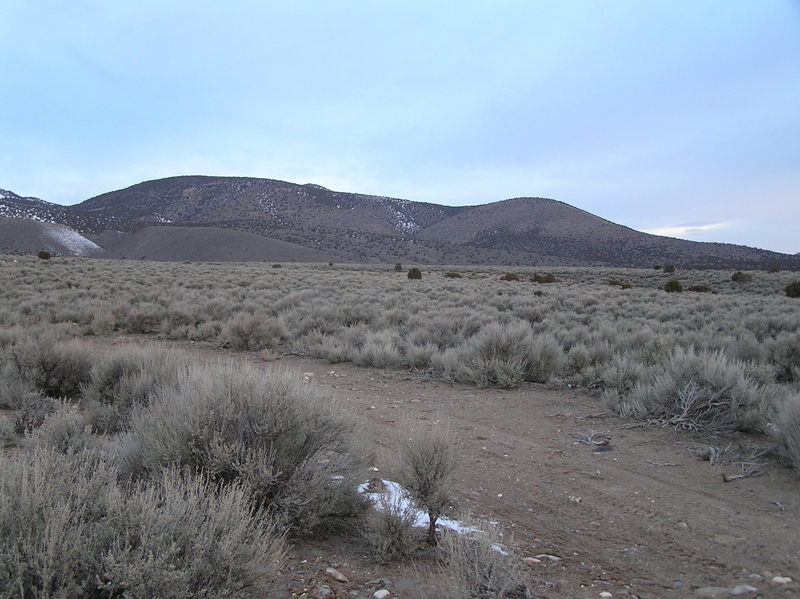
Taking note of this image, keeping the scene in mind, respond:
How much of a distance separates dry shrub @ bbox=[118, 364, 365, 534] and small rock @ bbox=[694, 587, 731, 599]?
2286mm

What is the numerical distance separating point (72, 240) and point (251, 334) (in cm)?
8253

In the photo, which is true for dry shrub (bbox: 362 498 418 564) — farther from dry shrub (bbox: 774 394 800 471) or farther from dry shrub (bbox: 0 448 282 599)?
dry shrub (bbox: 774 394 800 471)

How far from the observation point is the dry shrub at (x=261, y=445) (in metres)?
3.29

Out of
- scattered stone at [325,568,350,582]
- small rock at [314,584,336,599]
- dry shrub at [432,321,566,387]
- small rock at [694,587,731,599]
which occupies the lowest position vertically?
scattered stone at [325,568,350,582]

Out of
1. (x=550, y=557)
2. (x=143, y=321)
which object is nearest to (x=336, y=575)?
(x=550, y=557)

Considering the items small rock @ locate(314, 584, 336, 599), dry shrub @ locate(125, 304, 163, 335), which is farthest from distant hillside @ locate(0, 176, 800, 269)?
small rock @ locate(314, 584, 336, 599)

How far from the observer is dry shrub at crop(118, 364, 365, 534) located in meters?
3.29

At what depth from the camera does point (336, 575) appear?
9.78ft

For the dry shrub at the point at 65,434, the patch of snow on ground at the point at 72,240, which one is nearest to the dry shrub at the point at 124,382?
the dry shrub at the point at 65,434

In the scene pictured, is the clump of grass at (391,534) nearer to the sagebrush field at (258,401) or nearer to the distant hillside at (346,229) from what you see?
the sagebrush field at (258,401)

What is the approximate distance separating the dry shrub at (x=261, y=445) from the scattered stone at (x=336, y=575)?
37 cm

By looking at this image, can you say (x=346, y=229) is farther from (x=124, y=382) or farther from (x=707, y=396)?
(x=707, y=396)

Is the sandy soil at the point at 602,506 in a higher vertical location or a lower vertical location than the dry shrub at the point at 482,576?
lower

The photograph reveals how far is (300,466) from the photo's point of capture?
3543 mm
